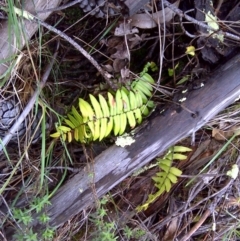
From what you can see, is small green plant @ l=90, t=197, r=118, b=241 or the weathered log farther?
small green plant @ l=90, t=197, r=118, b=241

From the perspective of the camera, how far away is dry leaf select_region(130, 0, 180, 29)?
173cm

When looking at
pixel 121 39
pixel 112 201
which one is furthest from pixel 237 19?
pixel 112 201

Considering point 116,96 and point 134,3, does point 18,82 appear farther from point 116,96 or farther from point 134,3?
point 134,3

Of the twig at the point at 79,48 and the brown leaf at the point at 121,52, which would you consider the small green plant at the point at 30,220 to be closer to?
the twig at the point at 79,48

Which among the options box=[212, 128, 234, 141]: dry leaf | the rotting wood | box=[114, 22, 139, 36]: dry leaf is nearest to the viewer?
the rotting wood

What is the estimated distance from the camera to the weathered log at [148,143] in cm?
172

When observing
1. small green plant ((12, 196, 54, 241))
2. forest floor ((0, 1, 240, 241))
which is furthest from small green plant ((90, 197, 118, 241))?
small green plant ((12, 196, 54, 241))

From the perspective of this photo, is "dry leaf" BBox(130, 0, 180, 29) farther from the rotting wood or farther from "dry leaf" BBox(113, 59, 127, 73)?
the rotting wood

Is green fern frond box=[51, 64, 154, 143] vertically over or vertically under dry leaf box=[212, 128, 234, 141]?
over

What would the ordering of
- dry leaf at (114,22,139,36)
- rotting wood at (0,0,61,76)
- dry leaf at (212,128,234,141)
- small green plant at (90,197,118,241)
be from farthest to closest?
dry leaf at (212,128,234,141), small green plant at (90,197,118,241), dry leaf at (114,22,139,36), rotting wood at (0,0,61,76)

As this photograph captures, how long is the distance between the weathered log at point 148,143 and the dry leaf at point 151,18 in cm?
33

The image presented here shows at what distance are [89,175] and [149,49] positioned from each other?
25.8 inches

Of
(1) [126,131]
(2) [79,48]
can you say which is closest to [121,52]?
(2) [79,48]

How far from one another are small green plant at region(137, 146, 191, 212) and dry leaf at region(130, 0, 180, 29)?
0.60 m
